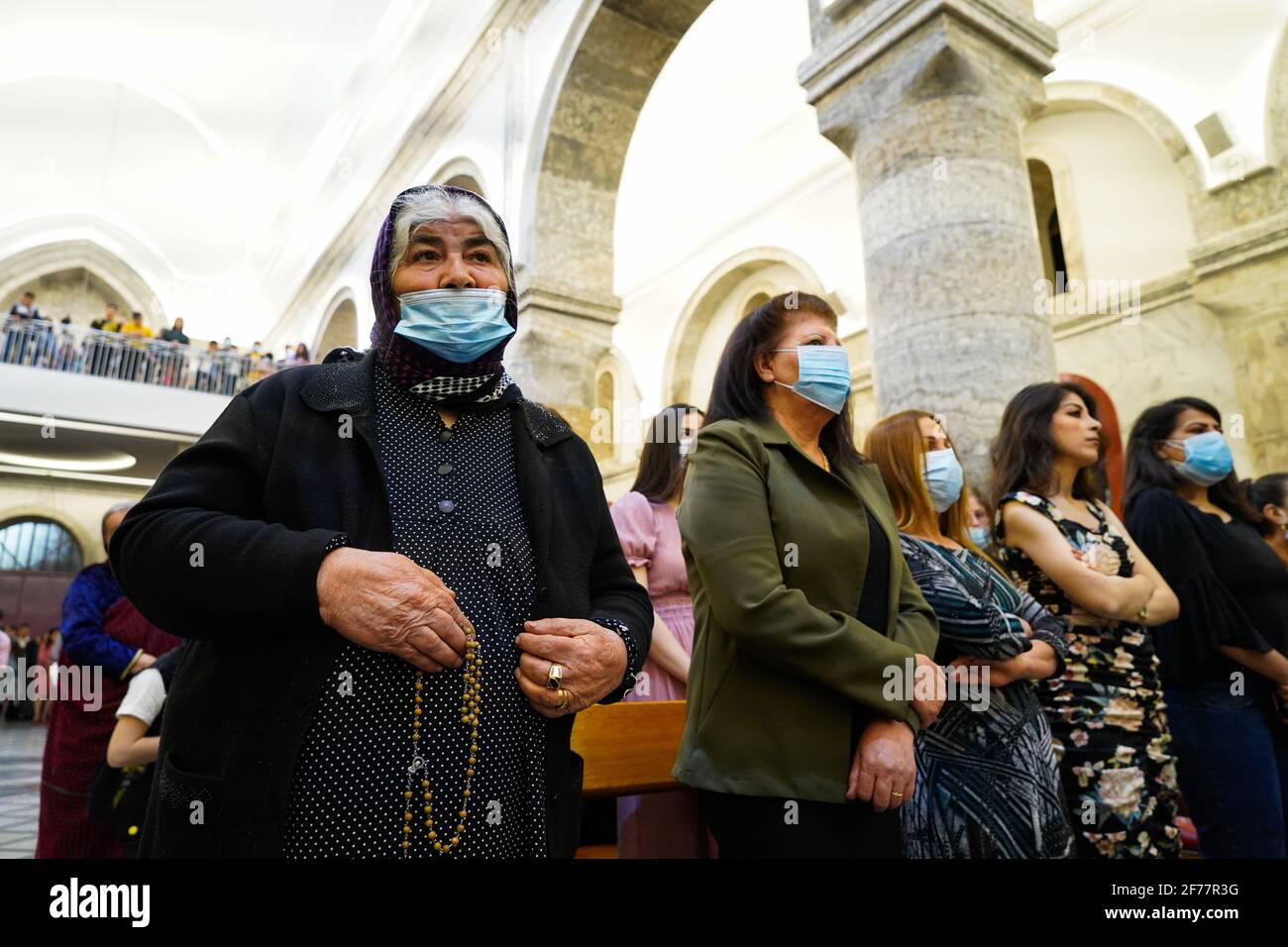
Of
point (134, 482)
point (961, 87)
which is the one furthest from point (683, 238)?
point (134, 482)

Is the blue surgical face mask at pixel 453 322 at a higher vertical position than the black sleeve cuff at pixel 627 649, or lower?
higher

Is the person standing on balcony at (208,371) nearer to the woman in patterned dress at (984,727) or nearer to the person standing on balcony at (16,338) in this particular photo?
the person standing on balcony at (16,338)

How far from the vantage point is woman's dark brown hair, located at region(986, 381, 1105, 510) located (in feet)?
8.34

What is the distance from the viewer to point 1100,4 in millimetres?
7828

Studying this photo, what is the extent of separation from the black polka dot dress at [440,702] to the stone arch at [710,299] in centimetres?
1049

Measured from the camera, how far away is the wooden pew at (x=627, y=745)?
6.42ft

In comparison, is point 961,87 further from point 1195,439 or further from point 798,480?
point 798,480

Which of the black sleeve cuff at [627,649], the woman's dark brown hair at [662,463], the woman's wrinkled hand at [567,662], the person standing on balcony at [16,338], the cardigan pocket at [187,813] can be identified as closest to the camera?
the cardigan pocket at [187,813]

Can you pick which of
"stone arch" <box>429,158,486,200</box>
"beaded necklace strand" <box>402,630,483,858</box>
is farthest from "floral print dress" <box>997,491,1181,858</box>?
"stone arch" <box>429,158,486,200</box>

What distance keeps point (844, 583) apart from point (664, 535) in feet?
3.47

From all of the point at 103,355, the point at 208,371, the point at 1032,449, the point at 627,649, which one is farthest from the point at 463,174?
the point at 627,649

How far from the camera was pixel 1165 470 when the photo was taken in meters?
2.95

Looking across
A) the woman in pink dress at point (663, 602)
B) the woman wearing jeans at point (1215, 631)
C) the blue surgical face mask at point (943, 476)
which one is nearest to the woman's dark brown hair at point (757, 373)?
the blue surgical face mask at point (943, 476)

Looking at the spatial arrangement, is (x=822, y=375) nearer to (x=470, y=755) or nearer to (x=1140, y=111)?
(x=470, y=755)
